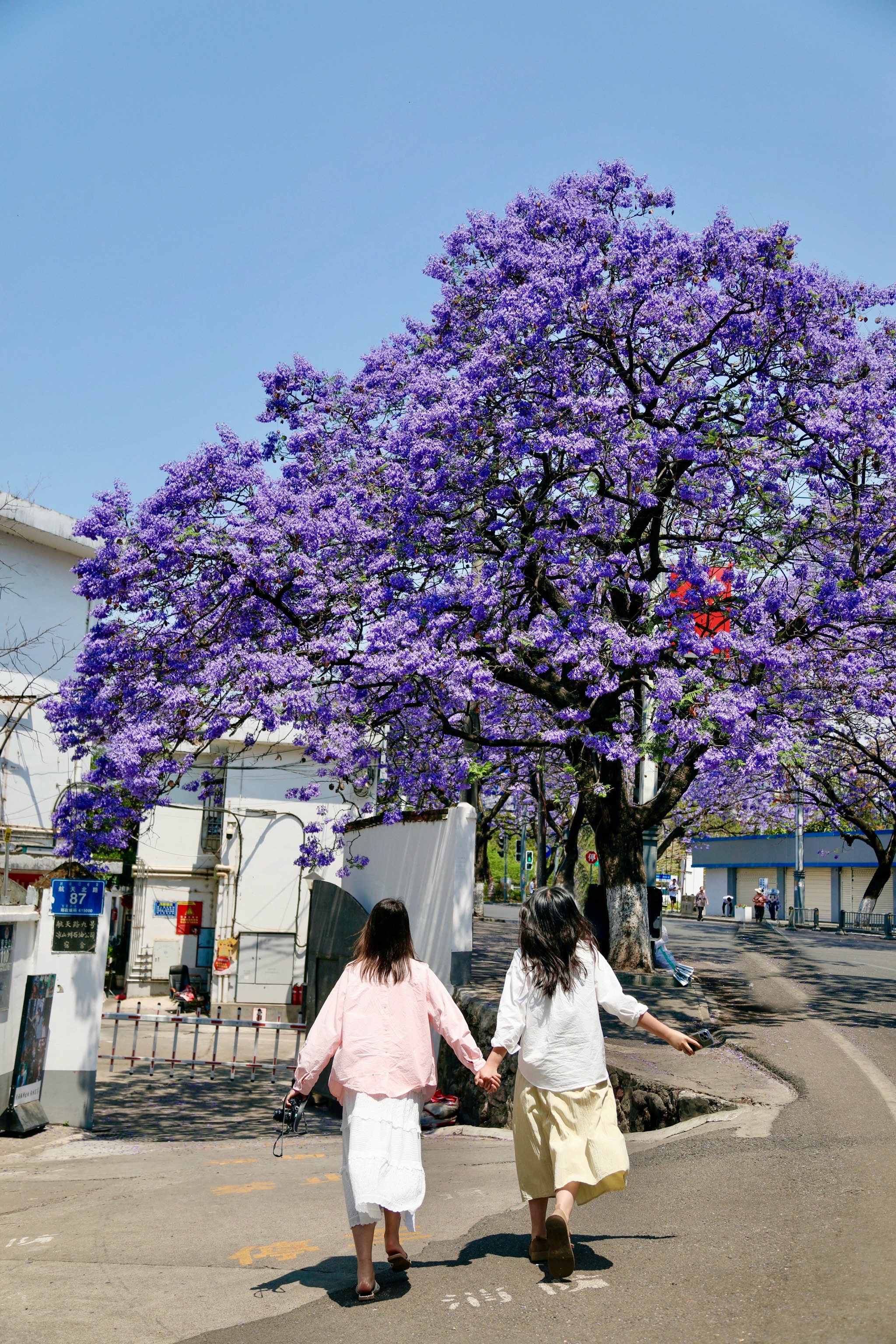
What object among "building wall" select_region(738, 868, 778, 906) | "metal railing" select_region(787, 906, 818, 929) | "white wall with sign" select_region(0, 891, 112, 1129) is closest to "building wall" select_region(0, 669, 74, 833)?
"white wall with sign" select_region(0, 891, 112, 1129)

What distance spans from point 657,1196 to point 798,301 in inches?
435

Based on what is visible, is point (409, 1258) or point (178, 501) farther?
point (178, 501)

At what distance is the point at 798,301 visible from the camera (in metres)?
13.4

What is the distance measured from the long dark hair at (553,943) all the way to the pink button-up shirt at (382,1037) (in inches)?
15.0

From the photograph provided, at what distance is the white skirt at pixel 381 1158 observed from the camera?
439 centimetres

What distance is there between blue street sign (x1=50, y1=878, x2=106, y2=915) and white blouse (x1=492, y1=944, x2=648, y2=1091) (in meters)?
6.93

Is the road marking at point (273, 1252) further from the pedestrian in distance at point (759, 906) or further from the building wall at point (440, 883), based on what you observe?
the pedestrian in distance at point (759, 906)

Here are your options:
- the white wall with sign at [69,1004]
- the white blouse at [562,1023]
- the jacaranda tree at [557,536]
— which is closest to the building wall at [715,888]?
the jacaranda tree at [557,536]

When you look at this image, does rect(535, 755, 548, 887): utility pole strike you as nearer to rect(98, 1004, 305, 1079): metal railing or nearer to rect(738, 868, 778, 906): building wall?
rect(98, 1004, 305, 1079): metal railing

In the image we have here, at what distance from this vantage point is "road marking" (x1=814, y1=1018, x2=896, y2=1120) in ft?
26.6

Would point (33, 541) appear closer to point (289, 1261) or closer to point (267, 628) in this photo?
point (267, 628)

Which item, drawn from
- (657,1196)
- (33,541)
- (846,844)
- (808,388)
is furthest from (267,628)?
(846,844)

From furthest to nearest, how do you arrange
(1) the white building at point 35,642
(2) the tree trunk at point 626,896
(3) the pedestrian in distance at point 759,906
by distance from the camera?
(3) the pedestrian in distance at point 759,906, (1) the white building at point 35,642, (2) the tree trunk at point 626,896

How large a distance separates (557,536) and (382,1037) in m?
9.46
